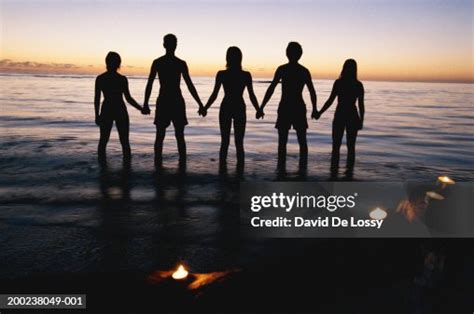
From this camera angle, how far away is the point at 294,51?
7582 mm

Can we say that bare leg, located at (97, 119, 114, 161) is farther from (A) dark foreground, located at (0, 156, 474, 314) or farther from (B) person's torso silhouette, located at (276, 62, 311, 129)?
(B) person's torso silhouette, located at (276, 62, 311, 129)

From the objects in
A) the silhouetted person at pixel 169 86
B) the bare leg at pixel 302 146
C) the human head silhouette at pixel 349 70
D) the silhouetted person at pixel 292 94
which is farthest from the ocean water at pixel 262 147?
the human head silhouette at pixel 349 70

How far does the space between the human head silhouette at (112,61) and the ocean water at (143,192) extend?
1911 millimetres

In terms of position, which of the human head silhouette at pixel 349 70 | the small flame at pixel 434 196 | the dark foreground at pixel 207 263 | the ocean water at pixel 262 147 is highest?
the human head silhouette at pixel 349 70

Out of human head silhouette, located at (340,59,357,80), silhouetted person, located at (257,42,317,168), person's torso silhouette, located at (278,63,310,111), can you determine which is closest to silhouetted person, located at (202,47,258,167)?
silhouetted person, located at (257,42,317,168)

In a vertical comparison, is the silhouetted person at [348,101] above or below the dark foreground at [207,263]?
above

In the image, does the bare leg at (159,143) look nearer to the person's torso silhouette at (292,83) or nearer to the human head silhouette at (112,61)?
the human head silhouette at (112,61)

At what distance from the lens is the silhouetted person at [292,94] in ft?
25.5

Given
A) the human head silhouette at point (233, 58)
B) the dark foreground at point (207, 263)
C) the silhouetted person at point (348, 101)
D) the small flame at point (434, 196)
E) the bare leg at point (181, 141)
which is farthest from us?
the bare leg at point (181, 141)

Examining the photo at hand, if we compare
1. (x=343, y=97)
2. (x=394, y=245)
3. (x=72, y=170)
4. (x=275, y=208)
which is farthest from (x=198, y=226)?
(x=343, y=97)

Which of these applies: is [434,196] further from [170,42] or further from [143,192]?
[170,42]

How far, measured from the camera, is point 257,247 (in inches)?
164

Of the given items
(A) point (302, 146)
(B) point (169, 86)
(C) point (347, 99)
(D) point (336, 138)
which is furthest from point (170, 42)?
(D) point (336, 138)

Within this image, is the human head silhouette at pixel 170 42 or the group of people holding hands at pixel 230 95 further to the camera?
the group of people holding hands at pixel 230 95
